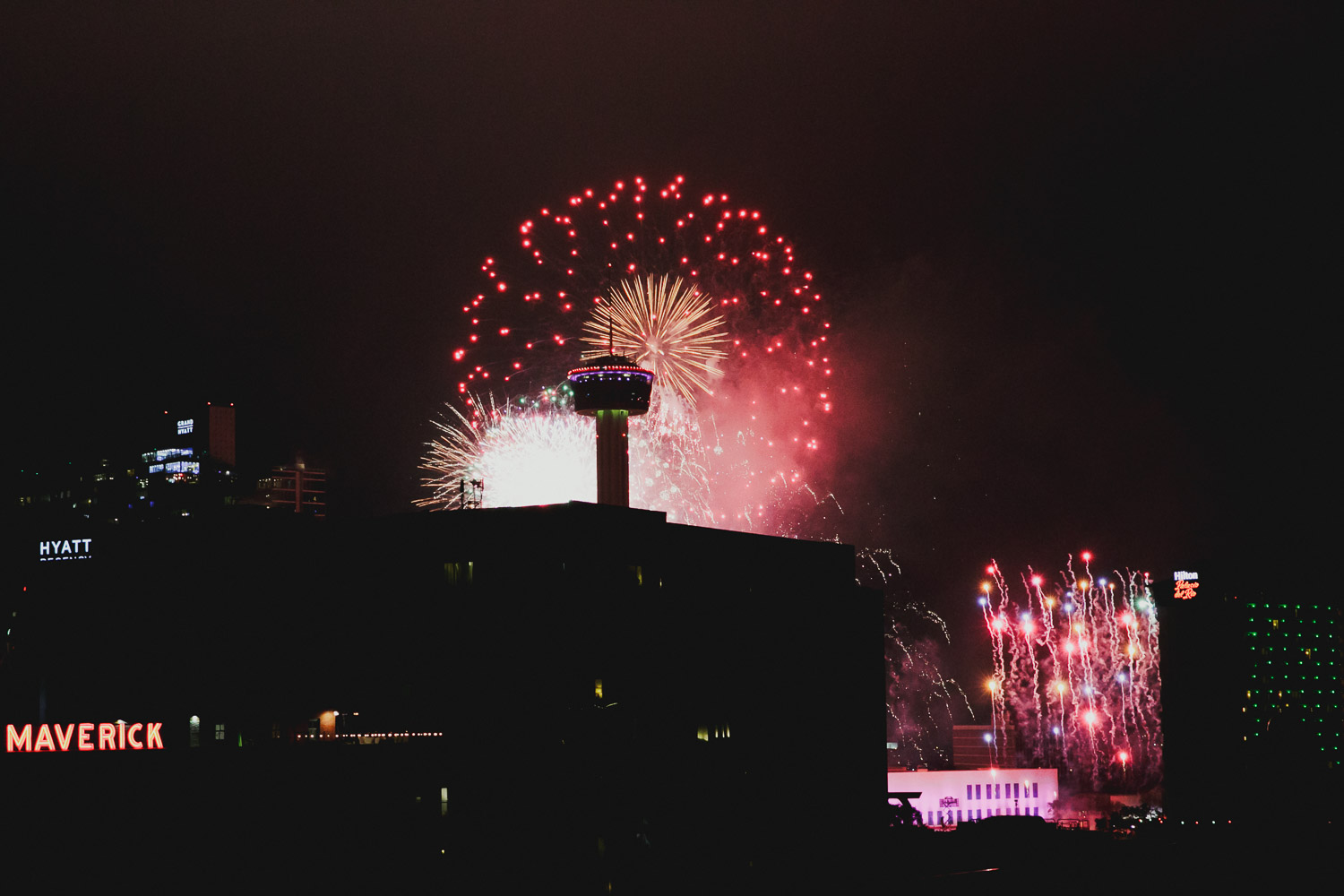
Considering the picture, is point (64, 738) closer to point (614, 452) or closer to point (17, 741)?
point (17, 741)

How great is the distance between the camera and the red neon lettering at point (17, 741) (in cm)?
7075

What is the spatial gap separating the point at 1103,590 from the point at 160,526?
2970 inches

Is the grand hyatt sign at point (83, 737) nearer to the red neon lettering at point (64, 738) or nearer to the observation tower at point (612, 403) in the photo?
the red neon lettering at point (64, 738)

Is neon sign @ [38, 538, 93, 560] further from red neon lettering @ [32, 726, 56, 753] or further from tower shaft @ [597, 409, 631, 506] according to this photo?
tower shaft @ [597, 409, 631, 506]

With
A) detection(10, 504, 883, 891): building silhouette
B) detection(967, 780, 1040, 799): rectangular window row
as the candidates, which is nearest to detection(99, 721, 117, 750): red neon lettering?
detection(10, 504, 883, 891): building silhouette

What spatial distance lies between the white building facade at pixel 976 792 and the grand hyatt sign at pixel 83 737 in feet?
220

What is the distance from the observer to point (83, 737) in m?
71.6

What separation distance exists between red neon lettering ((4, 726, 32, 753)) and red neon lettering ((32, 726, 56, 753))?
0.43 m

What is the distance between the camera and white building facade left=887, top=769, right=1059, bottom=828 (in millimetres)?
123938

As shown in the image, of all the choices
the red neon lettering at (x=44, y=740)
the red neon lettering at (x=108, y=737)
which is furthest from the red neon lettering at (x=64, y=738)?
the red neon lettering at (x=108, y=737)

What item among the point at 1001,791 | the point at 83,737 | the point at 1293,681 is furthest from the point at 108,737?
the point at 1293,681

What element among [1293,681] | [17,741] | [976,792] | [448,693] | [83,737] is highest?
[448,693]

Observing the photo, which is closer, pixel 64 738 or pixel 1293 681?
pixel 64 738

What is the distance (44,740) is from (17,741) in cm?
131
